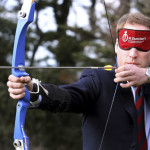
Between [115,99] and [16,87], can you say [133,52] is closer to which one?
[115,99]

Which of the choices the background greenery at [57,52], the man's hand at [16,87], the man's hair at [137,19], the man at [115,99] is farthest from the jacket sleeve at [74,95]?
the background greenery at [57,52]

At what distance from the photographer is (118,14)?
21.0 ft

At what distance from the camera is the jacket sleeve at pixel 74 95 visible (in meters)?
1.86

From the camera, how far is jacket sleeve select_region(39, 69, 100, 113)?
6.11 ft

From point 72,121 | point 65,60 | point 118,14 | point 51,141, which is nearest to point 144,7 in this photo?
point 118,14

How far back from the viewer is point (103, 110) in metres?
2.07

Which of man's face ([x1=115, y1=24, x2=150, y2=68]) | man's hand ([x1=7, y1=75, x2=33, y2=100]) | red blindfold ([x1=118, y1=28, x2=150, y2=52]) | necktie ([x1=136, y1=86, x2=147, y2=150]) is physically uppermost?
red blindfold ([x1=118, y1=28, x2=150, y2=52])

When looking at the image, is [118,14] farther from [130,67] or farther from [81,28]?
[130,67]

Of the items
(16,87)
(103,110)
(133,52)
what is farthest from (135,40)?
(16,87)

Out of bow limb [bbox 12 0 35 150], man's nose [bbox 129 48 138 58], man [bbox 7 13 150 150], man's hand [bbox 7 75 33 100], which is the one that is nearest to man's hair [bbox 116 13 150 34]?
man [bbox 7 13 150 150]

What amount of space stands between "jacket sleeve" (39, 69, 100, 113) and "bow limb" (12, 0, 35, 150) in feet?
→ 0.36

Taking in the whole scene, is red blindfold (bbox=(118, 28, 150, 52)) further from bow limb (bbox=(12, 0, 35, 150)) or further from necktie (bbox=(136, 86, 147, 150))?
bow limb (bbox=(12, 0, 35, 150))

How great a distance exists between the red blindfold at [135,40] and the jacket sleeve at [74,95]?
0.90 feet

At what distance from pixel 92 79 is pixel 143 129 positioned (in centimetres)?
45
